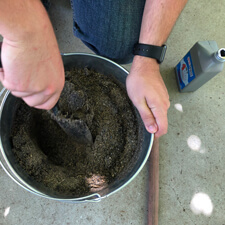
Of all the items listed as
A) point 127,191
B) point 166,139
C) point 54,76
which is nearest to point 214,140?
point 166,139

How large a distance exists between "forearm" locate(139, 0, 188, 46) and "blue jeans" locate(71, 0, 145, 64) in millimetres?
70

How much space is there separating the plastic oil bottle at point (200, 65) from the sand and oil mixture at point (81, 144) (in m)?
0.37

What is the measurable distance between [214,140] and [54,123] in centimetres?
81

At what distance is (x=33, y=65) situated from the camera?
47cm

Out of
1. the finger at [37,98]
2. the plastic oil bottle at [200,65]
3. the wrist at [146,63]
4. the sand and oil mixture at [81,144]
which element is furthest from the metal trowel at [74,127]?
the plastic oil bottle at [200,65]

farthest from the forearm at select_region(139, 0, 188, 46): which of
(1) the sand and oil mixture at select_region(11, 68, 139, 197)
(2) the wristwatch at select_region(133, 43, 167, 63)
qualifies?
(1) the sand and oil mixture at select_region(11, 68, 139, 197)

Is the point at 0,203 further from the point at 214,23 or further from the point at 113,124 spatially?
the point at 214,23

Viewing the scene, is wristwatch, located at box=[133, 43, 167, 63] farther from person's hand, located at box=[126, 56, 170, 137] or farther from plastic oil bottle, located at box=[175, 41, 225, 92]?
plastic oil bottle, located at box=[175, 41, 225, 92]

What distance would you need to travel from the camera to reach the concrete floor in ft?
3.03

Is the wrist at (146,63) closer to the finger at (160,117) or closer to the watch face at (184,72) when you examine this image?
the finger at (160,117)

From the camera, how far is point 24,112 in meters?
0.79

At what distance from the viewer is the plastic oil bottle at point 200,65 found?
86 centimetres

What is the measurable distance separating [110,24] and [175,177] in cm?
76

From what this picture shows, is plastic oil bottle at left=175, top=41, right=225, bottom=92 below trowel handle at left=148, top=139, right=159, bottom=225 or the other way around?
the other way around
